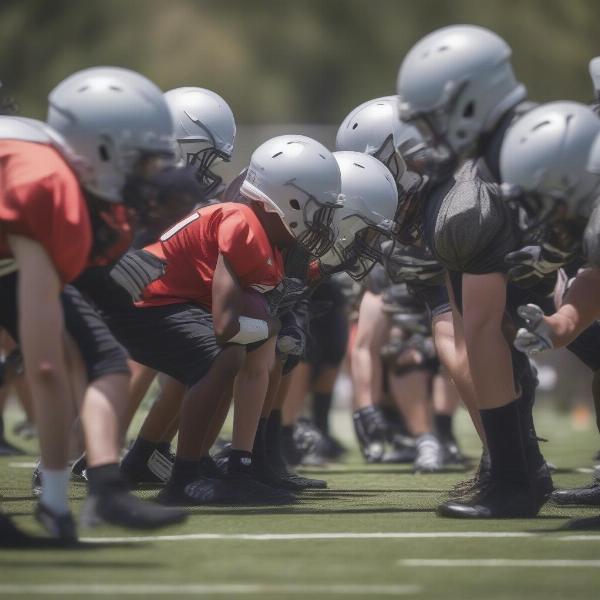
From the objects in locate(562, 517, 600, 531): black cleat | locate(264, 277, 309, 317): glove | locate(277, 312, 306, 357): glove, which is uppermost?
locate(264, 277, 309, 317): glove

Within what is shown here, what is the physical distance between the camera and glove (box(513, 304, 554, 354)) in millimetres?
5836

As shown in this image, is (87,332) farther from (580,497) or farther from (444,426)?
(444,426)

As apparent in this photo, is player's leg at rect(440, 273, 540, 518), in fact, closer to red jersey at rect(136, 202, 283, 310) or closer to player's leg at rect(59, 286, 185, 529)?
red jersey at rect(136, 202, 283, 310)

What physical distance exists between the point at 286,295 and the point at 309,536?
1879 mm

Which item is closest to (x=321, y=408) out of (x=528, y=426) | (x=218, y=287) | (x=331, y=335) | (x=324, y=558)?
(x=331, y=335)

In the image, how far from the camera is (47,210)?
5.33m

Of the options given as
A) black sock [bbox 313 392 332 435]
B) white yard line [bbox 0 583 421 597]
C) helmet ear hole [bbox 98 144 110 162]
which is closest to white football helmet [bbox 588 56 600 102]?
helmet ear hole [bbox 98 144 110 162]

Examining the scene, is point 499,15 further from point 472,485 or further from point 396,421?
point 472,485

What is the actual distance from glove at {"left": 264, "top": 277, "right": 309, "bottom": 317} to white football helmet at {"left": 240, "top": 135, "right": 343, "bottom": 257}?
8.5 inches

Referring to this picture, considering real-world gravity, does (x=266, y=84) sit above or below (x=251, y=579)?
above

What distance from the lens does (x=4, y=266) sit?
556 cm

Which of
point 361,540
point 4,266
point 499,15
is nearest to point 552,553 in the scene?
point 361,540

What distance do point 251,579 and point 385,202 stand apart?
307 cm

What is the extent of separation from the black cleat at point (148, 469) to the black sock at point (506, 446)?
1735mm
